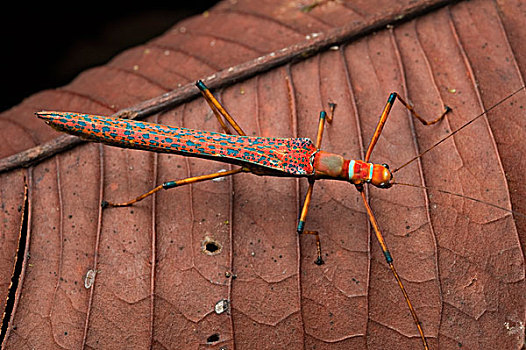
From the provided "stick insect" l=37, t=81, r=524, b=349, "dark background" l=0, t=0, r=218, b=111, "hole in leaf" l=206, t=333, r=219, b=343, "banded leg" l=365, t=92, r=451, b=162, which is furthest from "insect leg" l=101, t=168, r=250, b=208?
"dark background" l=0, t=0, r=218, b=111

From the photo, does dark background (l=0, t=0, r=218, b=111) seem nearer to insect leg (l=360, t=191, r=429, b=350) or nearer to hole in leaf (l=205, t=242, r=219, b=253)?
hole in leaf (l=205, t=242, r=219, b=253)

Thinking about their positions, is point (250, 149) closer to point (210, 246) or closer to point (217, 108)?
point (217, 108)

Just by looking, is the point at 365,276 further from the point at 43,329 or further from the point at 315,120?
the point at 43,329

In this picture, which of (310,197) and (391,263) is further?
(310,197)

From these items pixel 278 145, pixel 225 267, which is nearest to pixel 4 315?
pixel 225 267

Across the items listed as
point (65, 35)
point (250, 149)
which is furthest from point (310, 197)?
point (65, 35)

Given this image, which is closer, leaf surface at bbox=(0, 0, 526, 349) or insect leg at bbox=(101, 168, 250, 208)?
leaf surface at bbox=(0, 0, 526, 349)

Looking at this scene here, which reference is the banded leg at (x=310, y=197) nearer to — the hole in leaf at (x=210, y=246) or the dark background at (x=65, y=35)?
the hole in leaf at (x=210, y=246)
